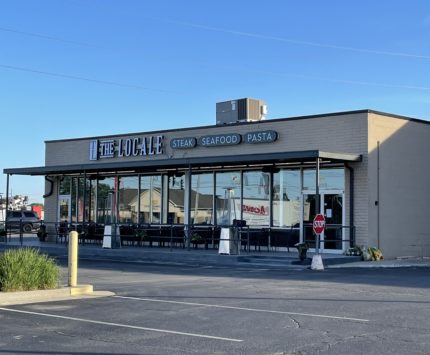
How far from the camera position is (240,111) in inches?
1083

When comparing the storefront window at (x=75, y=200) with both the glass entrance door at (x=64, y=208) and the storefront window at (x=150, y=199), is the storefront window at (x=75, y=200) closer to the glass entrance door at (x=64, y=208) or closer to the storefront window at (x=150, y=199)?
the glass entrance door at (x=64, y=208)

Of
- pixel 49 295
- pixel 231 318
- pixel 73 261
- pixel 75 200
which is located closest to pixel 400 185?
pixel 73 261

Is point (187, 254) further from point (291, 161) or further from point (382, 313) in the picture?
point (382, 313)

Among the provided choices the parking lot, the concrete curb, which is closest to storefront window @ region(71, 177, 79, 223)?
the parking lot

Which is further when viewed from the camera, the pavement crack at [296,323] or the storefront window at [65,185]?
the storefront window at [65,185]

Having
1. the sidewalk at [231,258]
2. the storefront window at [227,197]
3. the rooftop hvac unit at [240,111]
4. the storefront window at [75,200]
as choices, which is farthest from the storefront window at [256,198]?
the storefront window at [75,200]

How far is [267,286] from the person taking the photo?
46.6ft

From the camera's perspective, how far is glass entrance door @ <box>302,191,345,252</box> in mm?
22812

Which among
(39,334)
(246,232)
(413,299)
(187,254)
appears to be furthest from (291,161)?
(39,334)

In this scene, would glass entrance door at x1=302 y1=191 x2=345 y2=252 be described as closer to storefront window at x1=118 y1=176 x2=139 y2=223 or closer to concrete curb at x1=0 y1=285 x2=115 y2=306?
storefront window at x1=118 y1=176 x2=139 y2=223

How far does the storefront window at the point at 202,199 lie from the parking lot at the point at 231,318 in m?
11.0

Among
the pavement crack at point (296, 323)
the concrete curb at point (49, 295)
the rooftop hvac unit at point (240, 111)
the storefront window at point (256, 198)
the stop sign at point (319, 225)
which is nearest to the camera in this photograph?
the pavement crack at point (296, 323)

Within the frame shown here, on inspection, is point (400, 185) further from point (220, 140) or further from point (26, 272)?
point (26, 272)

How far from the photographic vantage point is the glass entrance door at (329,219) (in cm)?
2281
